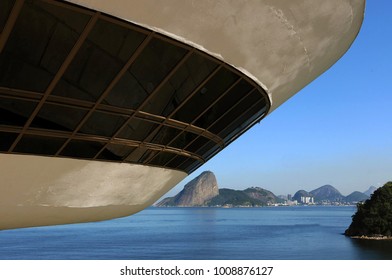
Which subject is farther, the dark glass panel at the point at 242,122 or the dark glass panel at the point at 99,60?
the dark glass panel at the point at 242,122

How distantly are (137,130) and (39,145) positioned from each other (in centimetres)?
247

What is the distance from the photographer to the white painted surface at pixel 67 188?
10.7 m

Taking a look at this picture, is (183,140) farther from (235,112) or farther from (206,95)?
(206,95)

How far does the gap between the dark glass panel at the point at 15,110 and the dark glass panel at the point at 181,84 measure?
2.74 m

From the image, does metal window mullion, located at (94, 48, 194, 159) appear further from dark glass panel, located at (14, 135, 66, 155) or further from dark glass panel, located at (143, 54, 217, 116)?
dark glass panel, located at (14, 135, 66, 155)

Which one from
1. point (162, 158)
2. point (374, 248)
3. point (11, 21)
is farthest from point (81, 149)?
point (374, 248)

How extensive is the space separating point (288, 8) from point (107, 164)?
631 cm

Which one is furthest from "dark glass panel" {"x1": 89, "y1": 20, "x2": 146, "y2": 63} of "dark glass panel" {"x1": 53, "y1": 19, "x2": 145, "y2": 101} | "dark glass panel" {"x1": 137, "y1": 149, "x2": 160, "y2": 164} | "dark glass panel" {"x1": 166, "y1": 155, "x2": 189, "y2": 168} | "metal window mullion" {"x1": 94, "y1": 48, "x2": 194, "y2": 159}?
"dark glass panel" {"x1": 166, "y1": 155, "x2": 189, "y2": 168}

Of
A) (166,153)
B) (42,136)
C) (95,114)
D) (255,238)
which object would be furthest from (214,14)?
(255,238)

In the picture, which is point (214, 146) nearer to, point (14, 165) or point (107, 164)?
point (107, 164)

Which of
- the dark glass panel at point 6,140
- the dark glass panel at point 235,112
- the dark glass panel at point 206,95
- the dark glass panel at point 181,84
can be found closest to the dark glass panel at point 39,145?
the dark glass panel at point 6,140

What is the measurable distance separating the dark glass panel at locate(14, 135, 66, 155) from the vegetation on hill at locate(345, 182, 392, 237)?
11367 centimetres

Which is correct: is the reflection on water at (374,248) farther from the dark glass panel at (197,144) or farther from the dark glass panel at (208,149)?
the dark glass panel at (197,144)

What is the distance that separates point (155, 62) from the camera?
30.9ft
